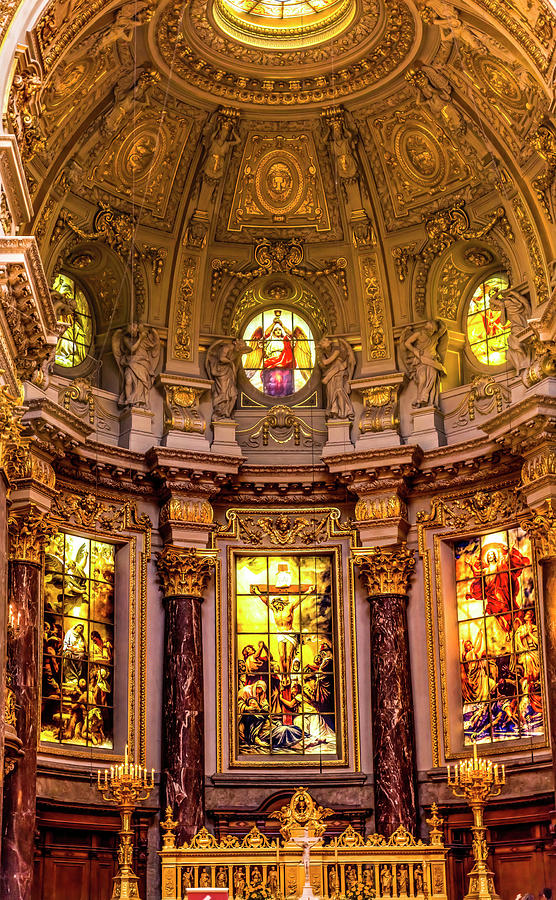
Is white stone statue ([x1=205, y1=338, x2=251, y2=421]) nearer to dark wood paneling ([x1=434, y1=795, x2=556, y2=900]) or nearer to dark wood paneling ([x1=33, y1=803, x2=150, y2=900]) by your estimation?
dark wood paneling ([x1=33, y1=803, x2=150, y2=900])

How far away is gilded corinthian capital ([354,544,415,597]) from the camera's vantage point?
97.0 feet

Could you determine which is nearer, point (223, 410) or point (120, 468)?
point (120, 468)

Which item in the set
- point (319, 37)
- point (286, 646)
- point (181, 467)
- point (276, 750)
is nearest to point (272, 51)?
point (319, 37)

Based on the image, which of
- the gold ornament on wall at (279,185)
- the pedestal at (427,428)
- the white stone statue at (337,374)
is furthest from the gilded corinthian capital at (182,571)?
the gold ornament on wall at (279,185)

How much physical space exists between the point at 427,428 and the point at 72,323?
7.65 metres

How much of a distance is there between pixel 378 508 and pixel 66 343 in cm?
725

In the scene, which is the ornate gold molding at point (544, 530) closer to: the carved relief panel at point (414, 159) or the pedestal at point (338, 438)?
the pedestal at point (338, 438)

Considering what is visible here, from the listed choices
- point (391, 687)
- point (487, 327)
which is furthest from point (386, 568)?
point (487, 327)

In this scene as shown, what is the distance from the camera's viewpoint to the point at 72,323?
30672 mm

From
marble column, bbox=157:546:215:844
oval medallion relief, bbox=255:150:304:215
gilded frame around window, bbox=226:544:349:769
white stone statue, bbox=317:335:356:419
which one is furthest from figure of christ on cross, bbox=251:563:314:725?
oval medallion relief, bbox=255:150:304:215

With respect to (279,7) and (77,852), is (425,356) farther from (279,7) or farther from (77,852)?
(77,852)

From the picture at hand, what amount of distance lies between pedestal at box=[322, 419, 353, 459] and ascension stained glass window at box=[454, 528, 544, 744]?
3.10m

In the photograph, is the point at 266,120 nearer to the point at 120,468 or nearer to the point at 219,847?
the point at 120,468

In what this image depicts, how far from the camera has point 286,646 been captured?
3055cm
